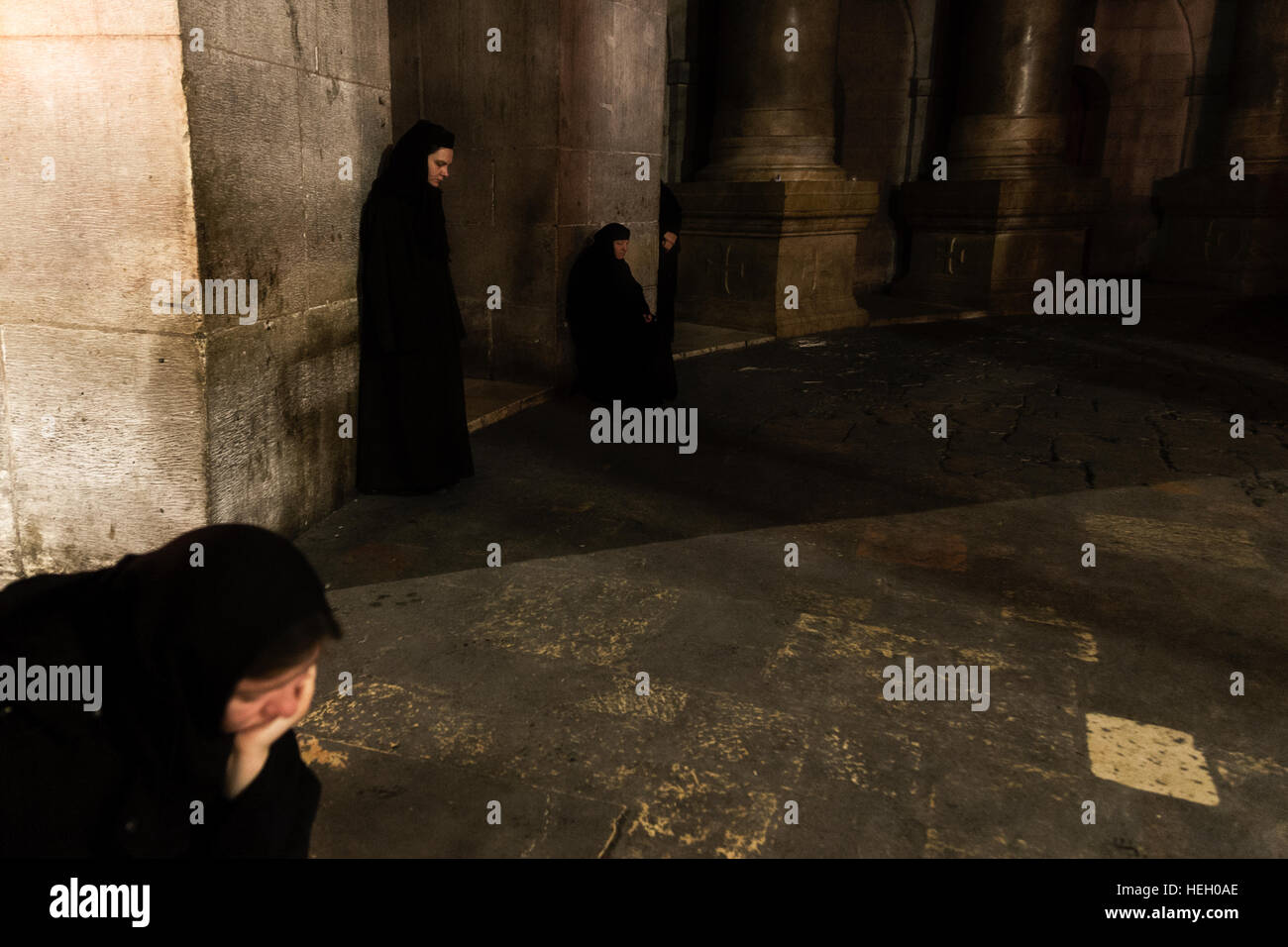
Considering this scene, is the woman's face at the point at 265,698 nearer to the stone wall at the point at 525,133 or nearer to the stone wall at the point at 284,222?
the stone wall at the point at 284,222

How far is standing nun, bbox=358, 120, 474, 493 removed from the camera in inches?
196

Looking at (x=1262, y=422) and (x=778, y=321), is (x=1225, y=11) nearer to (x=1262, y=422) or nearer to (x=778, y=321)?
(x=778, y=321)

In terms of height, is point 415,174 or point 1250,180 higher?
point 1250,180

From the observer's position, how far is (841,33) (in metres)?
14.2

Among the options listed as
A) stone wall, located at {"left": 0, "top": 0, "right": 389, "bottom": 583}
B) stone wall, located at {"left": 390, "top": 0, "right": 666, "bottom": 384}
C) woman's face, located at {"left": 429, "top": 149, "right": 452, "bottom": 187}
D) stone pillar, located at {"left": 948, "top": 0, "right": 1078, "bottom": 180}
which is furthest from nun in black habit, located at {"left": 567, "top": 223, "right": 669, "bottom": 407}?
stone pillar, located at {"left": 948, "top": 0, "right": 1078, "bottom": 180}

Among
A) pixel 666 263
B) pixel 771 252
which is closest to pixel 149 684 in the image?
pixel 666 263

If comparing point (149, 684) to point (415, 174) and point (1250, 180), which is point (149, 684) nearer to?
point (415, 174)

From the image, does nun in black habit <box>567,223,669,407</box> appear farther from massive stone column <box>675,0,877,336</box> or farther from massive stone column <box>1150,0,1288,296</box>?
massive stone column <box>1150,0,1288,296</box>

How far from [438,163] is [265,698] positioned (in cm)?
411

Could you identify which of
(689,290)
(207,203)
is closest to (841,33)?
(689,290)

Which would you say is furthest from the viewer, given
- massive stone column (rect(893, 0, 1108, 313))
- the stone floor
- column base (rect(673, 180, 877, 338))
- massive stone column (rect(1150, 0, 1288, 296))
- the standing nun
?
massive stone column (rect(1150, 0, 1288, 296))

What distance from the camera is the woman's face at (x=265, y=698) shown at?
4.92ft

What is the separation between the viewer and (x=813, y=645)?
3703 mm

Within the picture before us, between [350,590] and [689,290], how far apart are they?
26.1ft
